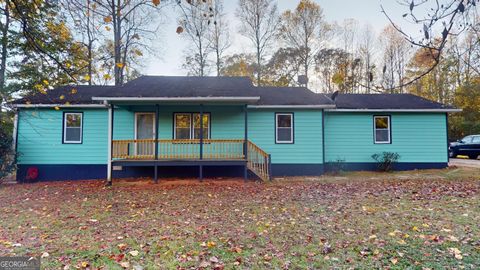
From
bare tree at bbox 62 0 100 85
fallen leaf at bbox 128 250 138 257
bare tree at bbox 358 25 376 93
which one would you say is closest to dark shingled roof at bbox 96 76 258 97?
bare tree at bbox 62 0 100 85

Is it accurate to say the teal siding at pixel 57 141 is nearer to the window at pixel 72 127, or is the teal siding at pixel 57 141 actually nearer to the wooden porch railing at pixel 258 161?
the window at pixel 72 127

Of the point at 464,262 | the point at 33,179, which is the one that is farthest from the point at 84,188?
the point at 464,262

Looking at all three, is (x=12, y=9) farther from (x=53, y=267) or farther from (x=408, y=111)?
(x=408, y=111)

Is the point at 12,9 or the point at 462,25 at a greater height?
the point at 12,9

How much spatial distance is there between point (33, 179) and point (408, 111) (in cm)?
1763

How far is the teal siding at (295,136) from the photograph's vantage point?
40.7 feet

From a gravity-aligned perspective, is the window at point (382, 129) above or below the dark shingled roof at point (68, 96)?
below

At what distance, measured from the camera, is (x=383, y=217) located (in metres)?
5.73

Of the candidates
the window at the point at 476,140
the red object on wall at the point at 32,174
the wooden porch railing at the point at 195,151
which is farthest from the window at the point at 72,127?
the window at the point at 476,140

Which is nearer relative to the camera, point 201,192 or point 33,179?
point 201,192

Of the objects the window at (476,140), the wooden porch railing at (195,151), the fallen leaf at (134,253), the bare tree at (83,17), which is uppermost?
the bare tree at (83,17)

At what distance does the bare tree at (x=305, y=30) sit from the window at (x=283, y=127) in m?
12.8

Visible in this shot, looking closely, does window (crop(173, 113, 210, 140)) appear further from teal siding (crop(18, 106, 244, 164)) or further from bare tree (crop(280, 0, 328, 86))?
bare tree (crop(280, 0, 328, 86))

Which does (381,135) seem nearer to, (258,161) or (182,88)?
(258,161)
